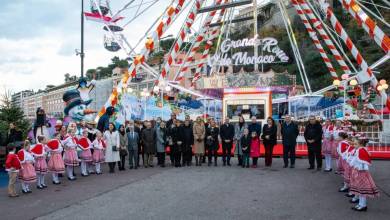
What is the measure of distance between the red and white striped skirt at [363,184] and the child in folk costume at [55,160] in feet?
23.8

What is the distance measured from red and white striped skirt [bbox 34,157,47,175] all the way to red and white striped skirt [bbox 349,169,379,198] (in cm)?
723

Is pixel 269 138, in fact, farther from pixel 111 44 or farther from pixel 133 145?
pixel 111 44

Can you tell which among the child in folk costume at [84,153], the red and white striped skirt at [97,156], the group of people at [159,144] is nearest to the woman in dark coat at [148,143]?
the group of people at [159,144]

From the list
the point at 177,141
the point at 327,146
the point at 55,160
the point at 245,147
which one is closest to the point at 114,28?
the point at 177,141

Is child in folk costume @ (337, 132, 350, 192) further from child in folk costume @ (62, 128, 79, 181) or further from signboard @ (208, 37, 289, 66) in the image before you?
signboard @ (208, 37, 289, 66)

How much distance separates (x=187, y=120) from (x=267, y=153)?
9.51ft

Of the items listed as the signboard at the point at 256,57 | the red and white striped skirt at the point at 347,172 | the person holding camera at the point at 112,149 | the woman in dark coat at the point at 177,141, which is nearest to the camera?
the red and white striped skirt at the point at 347,172

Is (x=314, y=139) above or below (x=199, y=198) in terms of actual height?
above

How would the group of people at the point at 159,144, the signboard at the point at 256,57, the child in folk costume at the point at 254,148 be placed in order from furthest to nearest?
the signboard at the point at 256,57 < the child in folk costume at the point at 254,148 < the group of people at the point at 159,144

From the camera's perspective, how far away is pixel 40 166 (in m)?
9.79

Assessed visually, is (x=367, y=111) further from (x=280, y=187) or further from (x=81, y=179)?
(x=81, y=179)

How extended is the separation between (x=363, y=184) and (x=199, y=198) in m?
3.07

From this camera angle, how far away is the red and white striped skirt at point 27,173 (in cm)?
910

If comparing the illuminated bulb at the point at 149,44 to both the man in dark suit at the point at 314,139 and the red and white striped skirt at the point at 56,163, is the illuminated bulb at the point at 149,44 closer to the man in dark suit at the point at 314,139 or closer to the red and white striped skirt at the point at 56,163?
the red and white striped skirt at the point at 56,163
